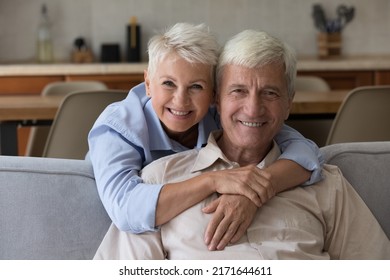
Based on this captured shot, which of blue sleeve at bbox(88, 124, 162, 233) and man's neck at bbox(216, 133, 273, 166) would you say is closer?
blue sleeve at bbox(88, 124, 162, 233)

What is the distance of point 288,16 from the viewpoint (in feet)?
17.4

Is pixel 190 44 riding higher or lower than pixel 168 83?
higher

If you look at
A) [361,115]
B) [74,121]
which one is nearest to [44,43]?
[74,121]

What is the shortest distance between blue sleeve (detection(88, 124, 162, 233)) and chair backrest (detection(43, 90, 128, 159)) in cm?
109

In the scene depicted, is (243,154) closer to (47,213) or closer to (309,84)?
(47,213)

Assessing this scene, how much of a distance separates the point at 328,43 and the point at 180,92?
3560mm

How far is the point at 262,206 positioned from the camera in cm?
174

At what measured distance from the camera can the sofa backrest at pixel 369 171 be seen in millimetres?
1912

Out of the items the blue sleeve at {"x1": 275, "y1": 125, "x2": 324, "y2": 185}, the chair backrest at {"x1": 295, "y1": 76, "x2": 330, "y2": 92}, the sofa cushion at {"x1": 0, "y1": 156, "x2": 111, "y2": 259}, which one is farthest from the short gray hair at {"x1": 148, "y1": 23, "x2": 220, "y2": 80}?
the chair backrest at {"x1": 295, "y1": 76, "x2": 330, "y2": 92}

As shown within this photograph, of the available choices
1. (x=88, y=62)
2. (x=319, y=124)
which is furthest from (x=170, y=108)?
(x=88, y=62)

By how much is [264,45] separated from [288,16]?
366 cm

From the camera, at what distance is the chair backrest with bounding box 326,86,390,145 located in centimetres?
288

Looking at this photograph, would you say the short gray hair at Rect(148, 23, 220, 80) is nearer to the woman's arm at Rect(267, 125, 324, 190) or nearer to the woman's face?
the woman's face

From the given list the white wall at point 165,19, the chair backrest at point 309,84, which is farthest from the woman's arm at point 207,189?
the white wall at point 165,19
